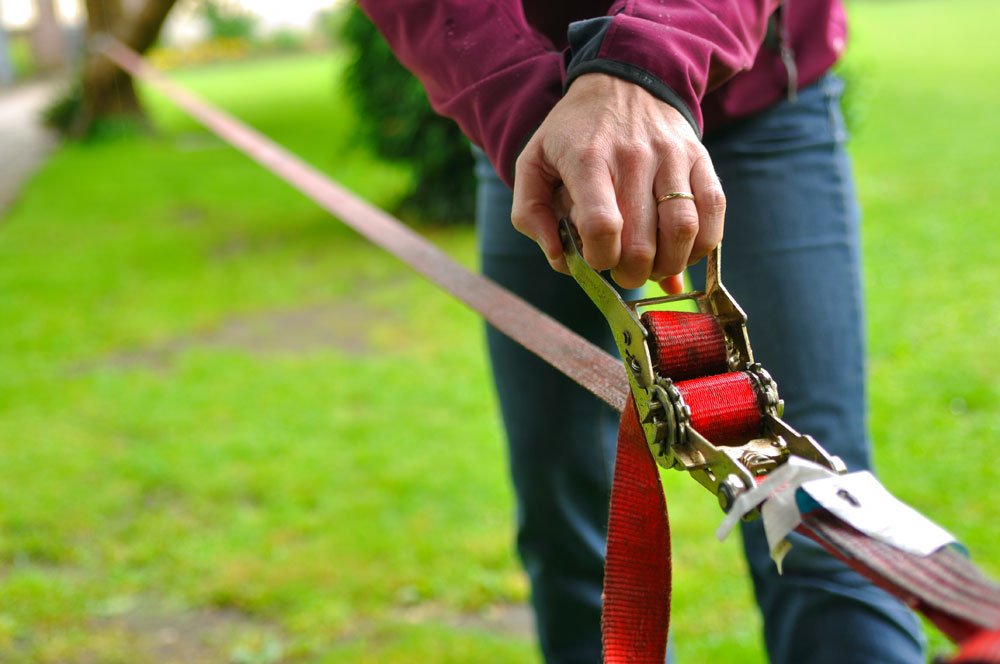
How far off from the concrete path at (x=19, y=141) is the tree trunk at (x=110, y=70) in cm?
58

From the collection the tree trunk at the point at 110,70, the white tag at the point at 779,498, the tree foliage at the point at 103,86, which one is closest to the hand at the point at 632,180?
the white tag at the point at 779,498

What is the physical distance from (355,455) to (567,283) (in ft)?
7.18

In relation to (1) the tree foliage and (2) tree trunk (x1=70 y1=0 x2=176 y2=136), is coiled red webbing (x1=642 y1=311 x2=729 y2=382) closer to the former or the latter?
(2) tree trunk (x1=70 y1=0 x2=176 y2=136)

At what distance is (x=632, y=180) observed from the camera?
927 millimetres

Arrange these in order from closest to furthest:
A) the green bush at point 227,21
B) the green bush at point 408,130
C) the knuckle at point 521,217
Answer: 1. the knuckle at point 521,217
2. the green bush at point 408,130
3. the green bush at point 227,21

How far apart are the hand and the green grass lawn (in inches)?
68.6

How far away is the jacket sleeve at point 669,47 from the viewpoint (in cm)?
100

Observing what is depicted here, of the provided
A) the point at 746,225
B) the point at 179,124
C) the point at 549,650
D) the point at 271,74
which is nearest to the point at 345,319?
the point at 549,650

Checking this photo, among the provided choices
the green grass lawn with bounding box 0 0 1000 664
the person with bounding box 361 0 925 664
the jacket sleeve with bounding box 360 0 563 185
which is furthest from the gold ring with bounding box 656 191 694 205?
the green grass lawn with bounding box 0 0 1000 664

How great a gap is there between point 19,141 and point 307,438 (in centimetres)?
1023

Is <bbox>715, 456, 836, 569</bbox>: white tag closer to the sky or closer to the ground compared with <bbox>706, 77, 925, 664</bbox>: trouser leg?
closer to the sky

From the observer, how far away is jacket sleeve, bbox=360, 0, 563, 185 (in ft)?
3.67

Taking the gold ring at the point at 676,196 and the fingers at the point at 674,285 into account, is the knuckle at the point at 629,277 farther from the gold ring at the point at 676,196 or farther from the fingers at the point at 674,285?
the fingers at the point at 674,285

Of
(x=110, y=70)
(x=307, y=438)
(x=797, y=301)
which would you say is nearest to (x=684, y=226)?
(x=797, y=301)
